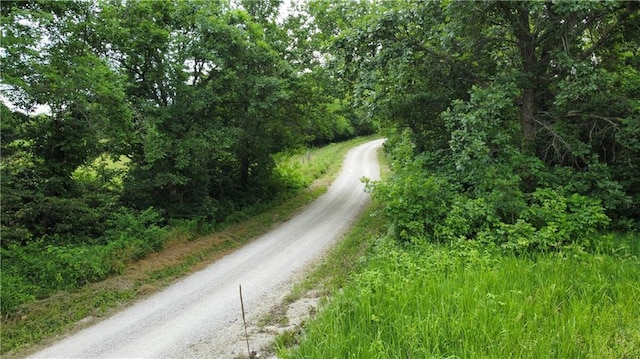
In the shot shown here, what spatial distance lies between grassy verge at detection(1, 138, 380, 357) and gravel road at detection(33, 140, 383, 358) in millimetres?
440

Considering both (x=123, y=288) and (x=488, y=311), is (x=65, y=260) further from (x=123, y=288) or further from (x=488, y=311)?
(x=488, y=311)

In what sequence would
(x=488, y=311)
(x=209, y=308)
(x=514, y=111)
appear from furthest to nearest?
(x=514, y=111) < (x=209, y=308) < (x=488, y=311)

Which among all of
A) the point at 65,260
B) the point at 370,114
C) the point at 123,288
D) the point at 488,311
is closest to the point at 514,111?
the point at 370,114

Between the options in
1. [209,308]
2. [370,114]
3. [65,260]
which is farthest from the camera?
[370,114]

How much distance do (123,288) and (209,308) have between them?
2713 mm

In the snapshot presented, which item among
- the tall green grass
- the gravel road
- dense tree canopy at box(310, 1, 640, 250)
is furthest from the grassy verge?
dense tree canopy at box(310, 1, 640, 250)

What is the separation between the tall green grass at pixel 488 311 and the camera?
170 inches

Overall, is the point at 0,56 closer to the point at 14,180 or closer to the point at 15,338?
the point at 14,180

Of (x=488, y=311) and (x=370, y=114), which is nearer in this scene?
(x=488, y=311)

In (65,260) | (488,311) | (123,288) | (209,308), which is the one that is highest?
(65,260)

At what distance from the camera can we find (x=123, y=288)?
919cm

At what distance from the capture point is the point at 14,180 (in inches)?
345

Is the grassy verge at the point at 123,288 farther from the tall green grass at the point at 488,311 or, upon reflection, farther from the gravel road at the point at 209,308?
the tall green grass at the point at 488,311

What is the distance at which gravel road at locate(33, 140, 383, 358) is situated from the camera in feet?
21.5
